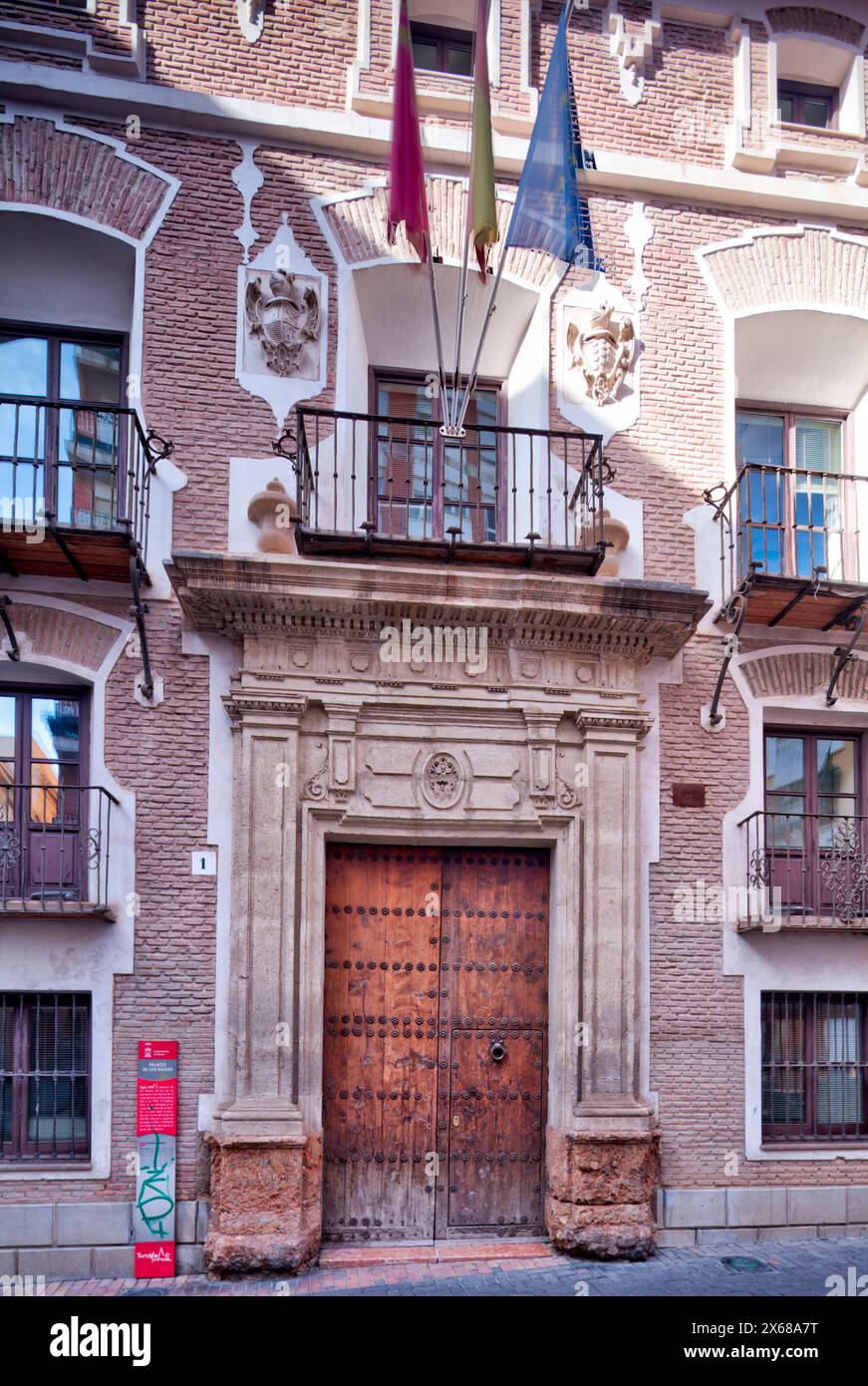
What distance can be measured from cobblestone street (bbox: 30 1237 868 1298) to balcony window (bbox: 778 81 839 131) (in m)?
9.76

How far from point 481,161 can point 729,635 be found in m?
4.25

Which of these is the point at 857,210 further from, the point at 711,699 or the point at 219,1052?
the point at 219,1052

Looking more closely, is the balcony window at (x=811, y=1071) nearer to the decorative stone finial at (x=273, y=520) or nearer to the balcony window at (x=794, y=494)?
the balcony window at (x=794, y=494)

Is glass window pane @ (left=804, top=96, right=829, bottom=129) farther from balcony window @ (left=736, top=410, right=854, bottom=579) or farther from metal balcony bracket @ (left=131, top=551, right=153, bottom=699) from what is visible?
metal balcony bracket @ (left=131, top=551, right=153, bottom=699)

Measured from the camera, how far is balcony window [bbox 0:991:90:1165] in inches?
323

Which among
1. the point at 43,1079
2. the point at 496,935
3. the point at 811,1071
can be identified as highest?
the point at 496,935

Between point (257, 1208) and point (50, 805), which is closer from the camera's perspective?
point (257, 1208)

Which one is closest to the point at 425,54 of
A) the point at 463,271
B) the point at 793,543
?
the point at 463,271

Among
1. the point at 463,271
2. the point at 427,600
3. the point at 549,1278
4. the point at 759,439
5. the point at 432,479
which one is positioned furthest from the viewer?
the point at 759,439

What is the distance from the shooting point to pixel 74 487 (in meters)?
9.01

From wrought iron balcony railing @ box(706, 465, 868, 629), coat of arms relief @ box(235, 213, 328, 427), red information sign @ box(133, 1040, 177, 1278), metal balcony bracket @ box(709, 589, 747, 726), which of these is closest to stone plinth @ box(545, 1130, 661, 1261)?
red information sign @ box(133, 1040, 177, 1278)

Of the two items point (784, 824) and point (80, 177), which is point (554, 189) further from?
point (784, 824)

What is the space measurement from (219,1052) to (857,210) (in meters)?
9.01

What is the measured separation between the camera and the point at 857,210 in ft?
33.1
